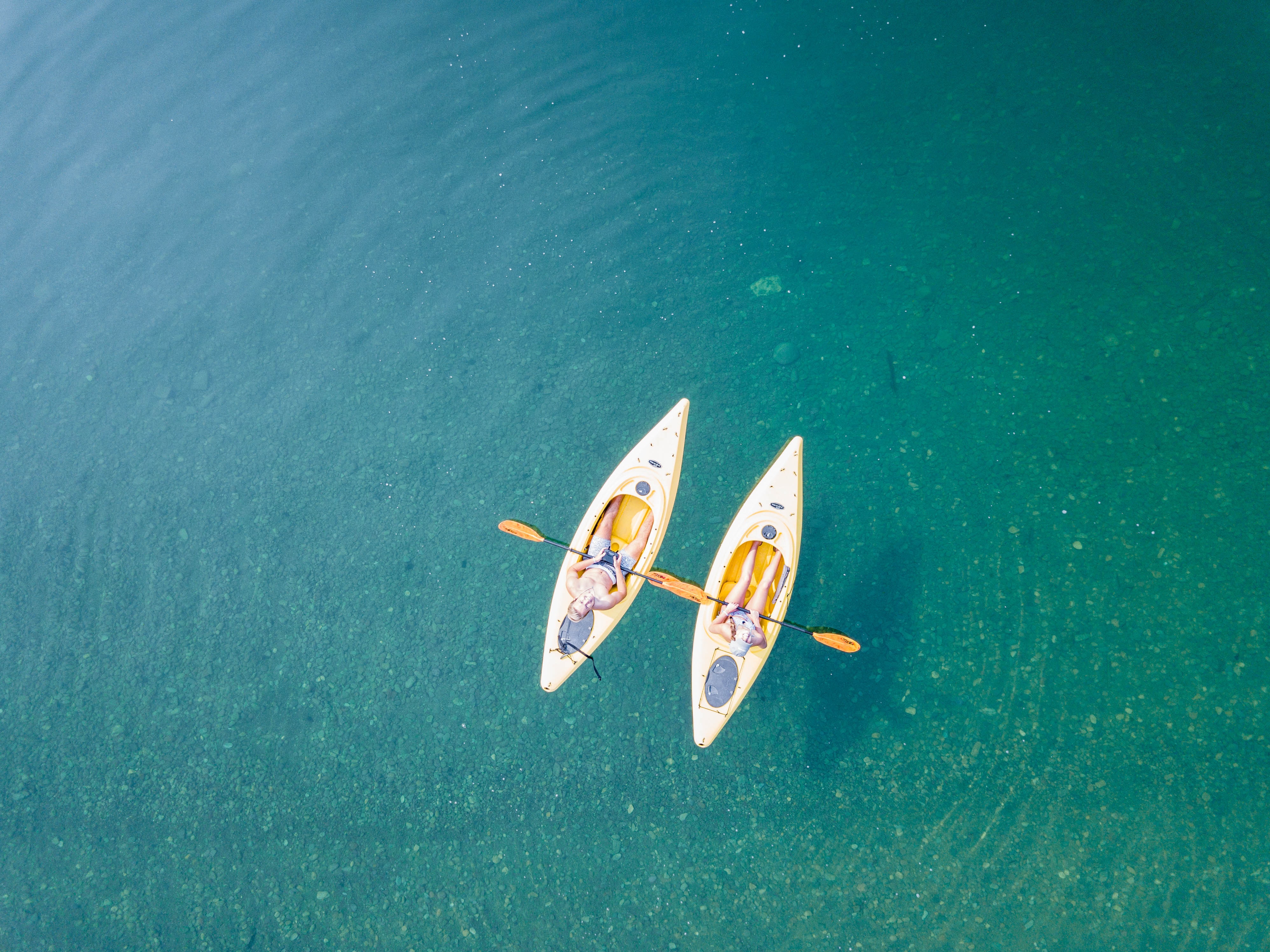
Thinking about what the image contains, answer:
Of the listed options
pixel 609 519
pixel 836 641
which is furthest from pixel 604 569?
pixel 836 641

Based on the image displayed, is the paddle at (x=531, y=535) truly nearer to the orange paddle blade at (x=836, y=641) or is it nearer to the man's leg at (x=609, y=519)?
the man's leg at (x=609, y=519)

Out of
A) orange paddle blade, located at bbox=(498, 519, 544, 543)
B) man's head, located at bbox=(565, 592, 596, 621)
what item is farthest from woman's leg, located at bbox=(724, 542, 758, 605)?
orange paddle blade, located at bbox=(498, 519, 544, 543)

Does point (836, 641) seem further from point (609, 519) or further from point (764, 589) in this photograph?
point (609, 519)

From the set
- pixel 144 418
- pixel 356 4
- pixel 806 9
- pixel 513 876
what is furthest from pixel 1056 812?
pixel 356 4

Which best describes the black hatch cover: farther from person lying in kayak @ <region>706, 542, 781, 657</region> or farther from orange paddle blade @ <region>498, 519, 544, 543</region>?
orange paddle blade @ <region>498, 519, 544, 543</region>

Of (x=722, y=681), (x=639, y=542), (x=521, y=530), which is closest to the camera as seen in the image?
(x=722, y=681)
